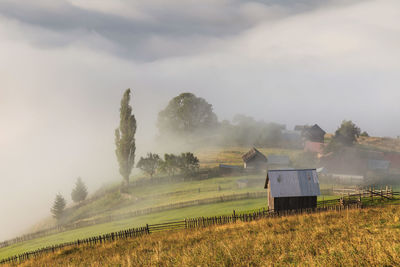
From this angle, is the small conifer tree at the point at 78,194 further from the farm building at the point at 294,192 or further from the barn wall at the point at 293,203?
the barn wall at the point at 293,203

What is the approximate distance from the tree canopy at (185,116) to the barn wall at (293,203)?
3198 inches

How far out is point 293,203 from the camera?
37000mm

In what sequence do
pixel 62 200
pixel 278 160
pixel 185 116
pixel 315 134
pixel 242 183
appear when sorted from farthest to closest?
pixel 185 116, pixel 315 134, pixel 278 160, pixel 62 200, pixel 242 183

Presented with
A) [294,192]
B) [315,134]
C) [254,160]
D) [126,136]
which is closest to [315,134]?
[315,134]

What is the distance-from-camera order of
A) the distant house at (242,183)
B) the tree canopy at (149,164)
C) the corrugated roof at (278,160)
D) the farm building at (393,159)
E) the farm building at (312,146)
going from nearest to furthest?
the distant house at (242,183), the farm building at (393,159), the tree canopy at (149,164), the corrugated roof at (278,160), the farm building at (312,146)

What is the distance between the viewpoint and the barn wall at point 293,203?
36.9 meters

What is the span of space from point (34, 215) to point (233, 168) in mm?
59245

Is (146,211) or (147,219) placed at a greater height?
(146,211)

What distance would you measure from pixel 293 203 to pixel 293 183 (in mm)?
2518

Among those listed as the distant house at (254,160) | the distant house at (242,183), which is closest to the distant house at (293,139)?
the distant house at (254,160)

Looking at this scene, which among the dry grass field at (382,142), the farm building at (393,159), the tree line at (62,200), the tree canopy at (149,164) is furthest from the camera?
the dry grass field at (382,142)

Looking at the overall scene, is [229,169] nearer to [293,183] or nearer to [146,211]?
[146,211]

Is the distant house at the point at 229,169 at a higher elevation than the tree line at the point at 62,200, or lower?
higher

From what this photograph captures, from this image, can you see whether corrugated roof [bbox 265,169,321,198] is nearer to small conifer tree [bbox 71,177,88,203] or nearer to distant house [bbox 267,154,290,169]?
distant house [bbox 267,154,290,169]
